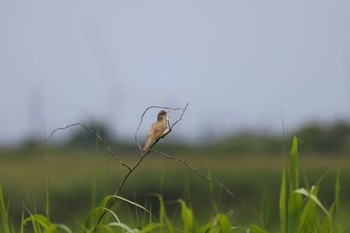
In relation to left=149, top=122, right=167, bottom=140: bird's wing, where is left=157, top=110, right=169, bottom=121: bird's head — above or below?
above

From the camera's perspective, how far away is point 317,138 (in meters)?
22.2

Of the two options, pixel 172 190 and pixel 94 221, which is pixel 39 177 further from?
pixel 94 221

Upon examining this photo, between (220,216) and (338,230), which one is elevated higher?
(220,216)

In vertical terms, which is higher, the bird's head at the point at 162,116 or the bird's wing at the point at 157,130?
the bird's head at the point at 162,116

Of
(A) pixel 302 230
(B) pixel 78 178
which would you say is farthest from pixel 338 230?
(B) pixel 78 178

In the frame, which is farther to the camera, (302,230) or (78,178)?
(78,178)

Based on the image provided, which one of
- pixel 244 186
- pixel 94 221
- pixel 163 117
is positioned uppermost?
pixel 163 117

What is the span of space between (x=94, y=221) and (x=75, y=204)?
46.9 feet

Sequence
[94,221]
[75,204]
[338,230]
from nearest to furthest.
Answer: [94,221] < [338,230] < [75,204]

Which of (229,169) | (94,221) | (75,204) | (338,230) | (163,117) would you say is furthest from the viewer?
(229,169)

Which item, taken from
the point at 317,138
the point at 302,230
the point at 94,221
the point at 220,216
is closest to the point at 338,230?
the point at 302,230

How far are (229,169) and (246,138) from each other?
161 inches

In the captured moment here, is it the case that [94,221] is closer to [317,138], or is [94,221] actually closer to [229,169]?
[229,169]

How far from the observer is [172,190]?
16.9 m
